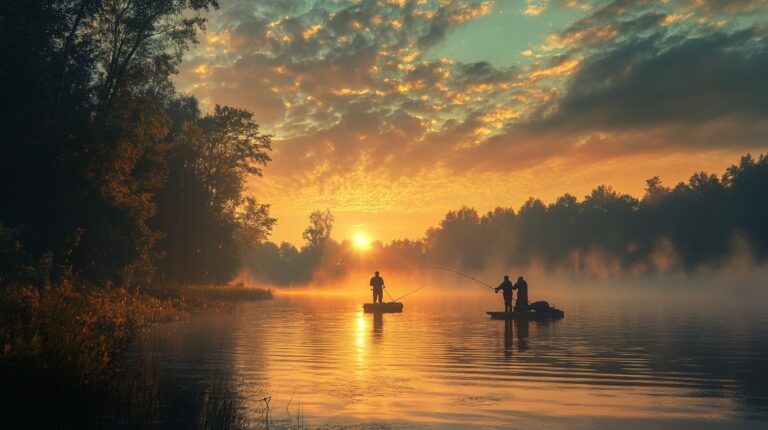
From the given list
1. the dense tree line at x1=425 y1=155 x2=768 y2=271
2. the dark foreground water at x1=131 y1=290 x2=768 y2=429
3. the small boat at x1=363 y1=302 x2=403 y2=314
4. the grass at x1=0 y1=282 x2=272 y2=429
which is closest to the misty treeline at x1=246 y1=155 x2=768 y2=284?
the dense tree line at x1=425 y1=155 x2=768 y2=271

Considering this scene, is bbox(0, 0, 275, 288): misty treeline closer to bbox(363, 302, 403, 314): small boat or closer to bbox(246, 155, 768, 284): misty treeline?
bbox(363, 302, 403, 314): small boat

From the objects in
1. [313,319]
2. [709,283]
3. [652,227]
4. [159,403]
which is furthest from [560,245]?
[159,403]

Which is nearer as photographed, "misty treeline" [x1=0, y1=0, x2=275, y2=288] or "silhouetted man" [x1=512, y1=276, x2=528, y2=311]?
"misty treeline" [x1=0, y1=0, x2=275, y2=288]

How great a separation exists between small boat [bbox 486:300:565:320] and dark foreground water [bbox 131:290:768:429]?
643cm

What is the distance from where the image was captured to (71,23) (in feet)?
130

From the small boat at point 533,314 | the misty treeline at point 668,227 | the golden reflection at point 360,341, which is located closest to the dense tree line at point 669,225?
the misty treeline at point 668,227

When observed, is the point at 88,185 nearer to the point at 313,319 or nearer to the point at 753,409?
the point at 313,319

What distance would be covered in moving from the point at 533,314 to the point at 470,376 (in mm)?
23722

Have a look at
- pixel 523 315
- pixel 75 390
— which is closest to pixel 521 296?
pixel 523 315

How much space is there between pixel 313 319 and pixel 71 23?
21453 millimetres

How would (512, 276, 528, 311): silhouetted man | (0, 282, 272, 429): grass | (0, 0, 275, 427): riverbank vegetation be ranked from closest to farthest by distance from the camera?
(0, 282, 272, 429): grass
(0, 0, 275, 427): riverbank vegetation
(512, 276, 528, 311): silhouetted man

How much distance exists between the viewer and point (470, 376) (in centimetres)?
1872

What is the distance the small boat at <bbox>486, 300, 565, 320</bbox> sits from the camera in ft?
135

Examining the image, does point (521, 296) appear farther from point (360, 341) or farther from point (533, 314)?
point (360, 341)
